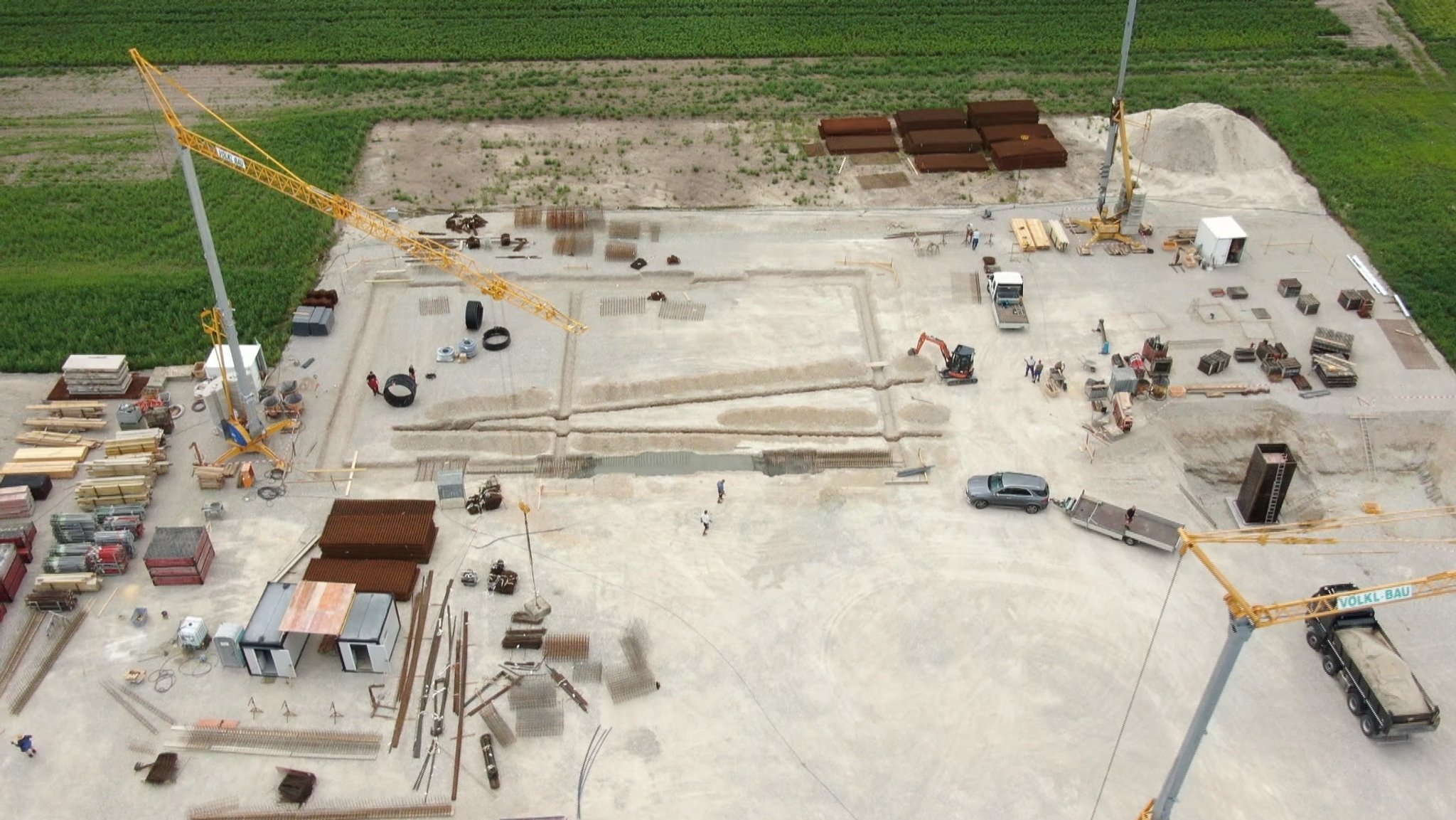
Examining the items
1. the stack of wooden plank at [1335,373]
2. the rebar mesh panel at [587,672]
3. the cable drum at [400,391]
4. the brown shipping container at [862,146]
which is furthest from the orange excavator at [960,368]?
the cable drum at [400,391]

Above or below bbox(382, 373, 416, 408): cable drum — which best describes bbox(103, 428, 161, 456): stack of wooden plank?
below

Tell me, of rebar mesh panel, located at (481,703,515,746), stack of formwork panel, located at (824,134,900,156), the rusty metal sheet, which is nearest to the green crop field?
stack of formwork panel, located at (824,134,900,156)

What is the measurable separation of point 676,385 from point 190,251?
29.3m

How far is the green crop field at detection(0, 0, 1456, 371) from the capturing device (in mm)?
60312

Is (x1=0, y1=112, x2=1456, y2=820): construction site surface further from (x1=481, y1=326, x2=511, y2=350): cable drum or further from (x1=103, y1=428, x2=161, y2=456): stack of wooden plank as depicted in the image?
(x1=103, y1=428, x2=161, y2=456): stack of wooden plank

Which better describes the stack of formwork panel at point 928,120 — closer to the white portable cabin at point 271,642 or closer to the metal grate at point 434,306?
the metal grate at point 434,306

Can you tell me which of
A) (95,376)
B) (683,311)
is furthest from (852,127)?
(95,376)

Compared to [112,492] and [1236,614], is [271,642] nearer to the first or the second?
[112,492]

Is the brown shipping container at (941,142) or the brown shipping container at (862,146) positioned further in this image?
the brown shipping container at (862,146)

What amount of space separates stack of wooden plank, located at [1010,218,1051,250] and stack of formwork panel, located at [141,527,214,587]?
141 feet

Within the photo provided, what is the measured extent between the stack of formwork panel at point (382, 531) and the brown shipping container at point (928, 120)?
1706 inches

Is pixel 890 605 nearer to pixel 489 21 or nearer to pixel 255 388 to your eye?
pixel 255 388

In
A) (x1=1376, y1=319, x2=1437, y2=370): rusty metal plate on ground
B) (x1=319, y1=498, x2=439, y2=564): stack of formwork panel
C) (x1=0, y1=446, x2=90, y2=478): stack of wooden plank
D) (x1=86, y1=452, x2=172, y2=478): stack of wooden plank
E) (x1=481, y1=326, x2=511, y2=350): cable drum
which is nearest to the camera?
(x1=319, y1=498, x2=439, y2=564): stack of formwork panel

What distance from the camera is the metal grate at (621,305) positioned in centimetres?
5838
